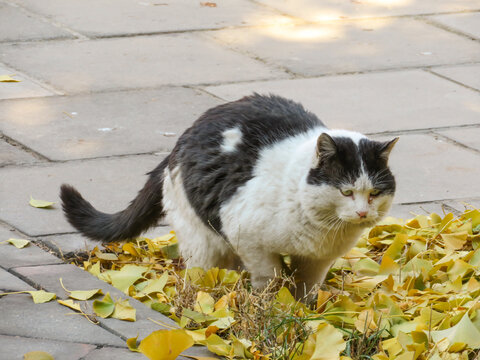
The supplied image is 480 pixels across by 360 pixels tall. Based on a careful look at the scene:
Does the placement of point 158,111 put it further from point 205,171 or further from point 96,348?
point 96,348

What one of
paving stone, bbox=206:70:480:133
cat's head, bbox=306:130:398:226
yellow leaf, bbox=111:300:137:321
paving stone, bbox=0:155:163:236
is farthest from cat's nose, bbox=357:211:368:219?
paving stone, bbox=206:70:480:133

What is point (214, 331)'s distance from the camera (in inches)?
131

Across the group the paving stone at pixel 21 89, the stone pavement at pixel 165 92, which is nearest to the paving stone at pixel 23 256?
the stone pavement at pixel 165 92

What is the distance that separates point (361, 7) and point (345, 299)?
17.5 feet

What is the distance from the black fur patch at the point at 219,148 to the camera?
3803 mm

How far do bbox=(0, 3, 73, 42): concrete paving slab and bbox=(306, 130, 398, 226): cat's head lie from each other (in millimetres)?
4168

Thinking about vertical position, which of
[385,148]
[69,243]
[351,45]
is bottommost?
[69,243]

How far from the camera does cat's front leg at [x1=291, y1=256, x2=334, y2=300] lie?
12.7ft

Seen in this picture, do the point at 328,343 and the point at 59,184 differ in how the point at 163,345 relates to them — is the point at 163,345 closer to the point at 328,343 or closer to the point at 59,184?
the point at 328,343

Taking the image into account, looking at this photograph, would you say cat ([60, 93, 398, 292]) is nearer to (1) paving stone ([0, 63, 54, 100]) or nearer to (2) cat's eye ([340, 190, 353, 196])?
(2) cat's eye ([340, 190, 353, 196])

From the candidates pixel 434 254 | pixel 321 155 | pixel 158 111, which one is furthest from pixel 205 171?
pixel 158 111

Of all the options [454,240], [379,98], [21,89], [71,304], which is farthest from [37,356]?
[379,98]

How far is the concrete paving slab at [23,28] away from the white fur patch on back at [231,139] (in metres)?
3.70

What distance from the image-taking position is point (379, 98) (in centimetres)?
625
